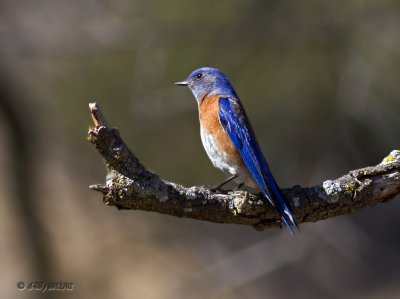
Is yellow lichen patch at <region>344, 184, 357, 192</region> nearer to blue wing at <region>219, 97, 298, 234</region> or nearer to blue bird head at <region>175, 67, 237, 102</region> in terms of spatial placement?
blue wing at <region>219, 97, 298, 234</region>

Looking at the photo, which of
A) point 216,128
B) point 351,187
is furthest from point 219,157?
point 351,187

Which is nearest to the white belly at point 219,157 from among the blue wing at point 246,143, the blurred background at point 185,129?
the blue wing at point 246,143

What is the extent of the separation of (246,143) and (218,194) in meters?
1.13

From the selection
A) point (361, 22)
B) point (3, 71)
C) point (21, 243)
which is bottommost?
point (21, 243)

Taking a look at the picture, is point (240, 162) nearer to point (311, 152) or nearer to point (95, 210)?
point (311, 152)

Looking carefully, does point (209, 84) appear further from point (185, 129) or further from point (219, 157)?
point (185, 129)

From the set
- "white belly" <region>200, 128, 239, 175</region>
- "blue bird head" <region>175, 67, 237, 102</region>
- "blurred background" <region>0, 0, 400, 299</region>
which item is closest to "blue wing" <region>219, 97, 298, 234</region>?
"white belly" <region>200, 128, 239, 175</region>

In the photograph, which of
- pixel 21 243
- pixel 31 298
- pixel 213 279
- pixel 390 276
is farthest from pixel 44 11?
pixel 390 276

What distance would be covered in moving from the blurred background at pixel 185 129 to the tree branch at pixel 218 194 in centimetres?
365

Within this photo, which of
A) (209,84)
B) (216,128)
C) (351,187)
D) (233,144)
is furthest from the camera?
(209,84)

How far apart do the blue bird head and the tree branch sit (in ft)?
5.77

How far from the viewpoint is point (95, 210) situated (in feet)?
40.2

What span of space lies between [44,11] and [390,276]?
21.6 feet

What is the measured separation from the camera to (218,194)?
4.34m
